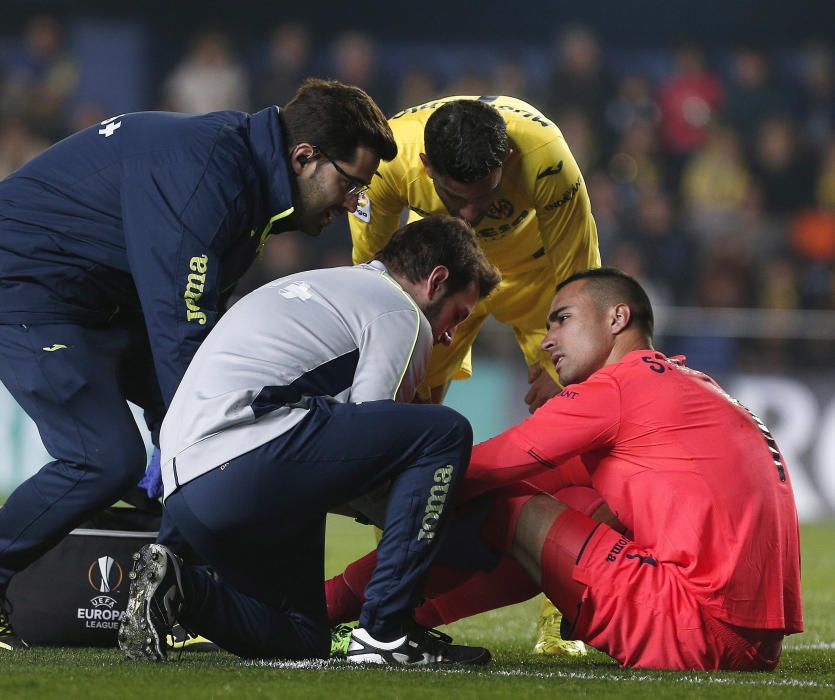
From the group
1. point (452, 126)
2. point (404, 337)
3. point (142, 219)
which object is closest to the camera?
point (404, 337)

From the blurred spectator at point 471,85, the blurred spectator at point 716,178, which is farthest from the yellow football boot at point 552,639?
the blurred spectator at point 471,85

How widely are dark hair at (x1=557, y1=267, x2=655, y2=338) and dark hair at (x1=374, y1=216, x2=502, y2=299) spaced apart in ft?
1.34

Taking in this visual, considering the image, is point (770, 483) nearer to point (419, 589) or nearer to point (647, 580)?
point (647, 580)

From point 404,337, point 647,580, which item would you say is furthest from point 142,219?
point 647,580

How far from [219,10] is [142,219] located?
11944mm

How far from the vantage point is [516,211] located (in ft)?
16.9

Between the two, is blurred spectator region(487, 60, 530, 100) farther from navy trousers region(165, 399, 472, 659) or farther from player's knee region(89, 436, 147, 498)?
navy trousers region(165, 399, 472, 659)

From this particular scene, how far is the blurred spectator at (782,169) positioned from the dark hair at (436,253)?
10.1m

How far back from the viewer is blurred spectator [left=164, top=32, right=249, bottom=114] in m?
13.5

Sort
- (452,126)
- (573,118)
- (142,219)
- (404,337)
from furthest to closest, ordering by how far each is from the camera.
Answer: (573,118), (452,126), (142,219), (404,337)

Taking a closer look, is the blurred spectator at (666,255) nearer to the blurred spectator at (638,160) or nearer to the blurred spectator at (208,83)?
the blurred spectator at (638,160)

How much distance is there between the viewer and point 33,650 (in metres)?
3.88

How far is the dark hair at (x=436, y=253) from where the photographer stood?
11.8 ft

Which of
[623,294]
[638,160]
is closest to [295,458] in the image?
[623,294]
